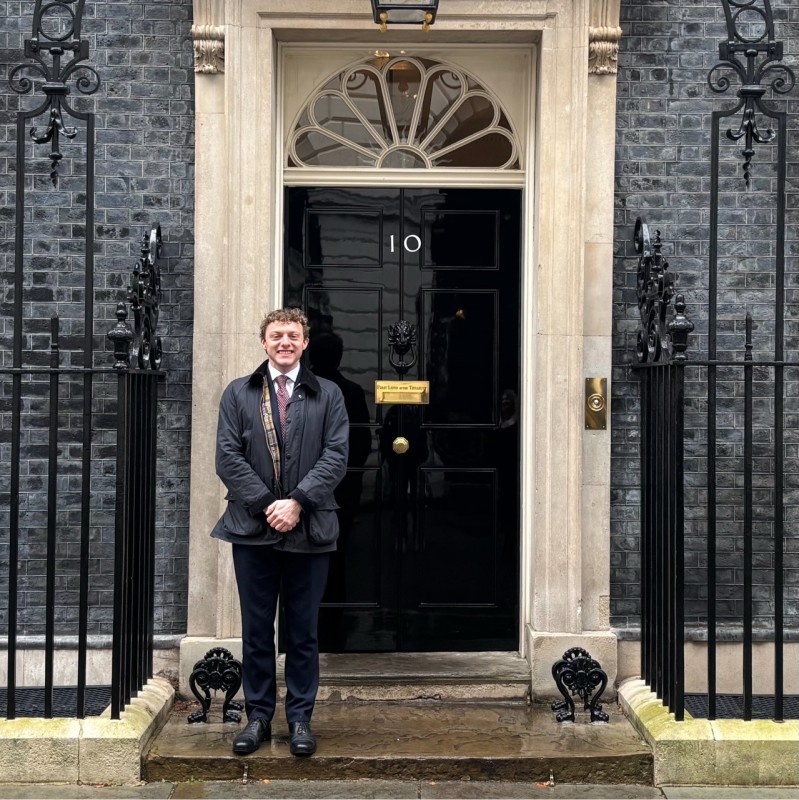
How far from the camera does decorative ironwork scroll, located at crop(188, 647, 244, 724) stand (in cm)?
533

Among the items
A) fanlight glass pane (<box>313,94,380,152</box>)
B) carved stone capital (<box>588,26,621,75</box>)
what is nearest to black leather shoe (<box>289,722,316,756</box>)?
fanlight glass pane (<box>313,94,380,152</box>)

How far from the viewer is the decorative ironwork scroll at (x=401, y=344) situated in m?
6.05

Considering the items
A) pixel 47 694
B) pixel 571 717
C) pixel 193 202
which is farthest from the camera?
pixel 193 202

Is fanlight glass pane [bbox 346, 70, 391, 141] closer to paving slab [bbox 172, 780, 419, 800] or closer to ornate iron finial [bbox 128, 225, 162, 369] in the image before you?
ornate iron finial [bbox 128, 225, 162, 369]

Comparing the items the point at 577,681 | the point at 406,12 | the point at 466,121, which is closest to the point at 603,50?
the point at 466,121

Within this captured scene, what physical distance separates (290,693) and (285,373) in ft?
4.75

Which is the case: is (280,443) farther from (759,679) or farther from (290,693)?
(759,679)

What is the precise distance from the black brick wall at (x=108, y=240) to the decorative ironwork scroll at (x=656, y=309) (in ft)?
7.79

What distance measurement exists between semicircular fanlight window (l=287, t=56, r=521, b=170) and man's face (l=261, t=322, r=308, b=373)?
1571 millimetres

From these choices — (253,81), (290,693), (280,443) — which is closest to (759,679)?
(290,693)

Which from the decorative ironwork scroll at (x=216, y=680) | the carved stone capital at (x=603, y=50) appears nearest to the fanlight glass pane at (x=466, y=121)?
the carved stone capital at (x=603, y=50)

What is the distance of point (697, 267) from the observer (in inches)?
233

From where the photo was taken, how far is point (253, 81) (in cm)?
570

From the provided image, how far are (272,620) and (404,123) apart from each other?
2.90 m
